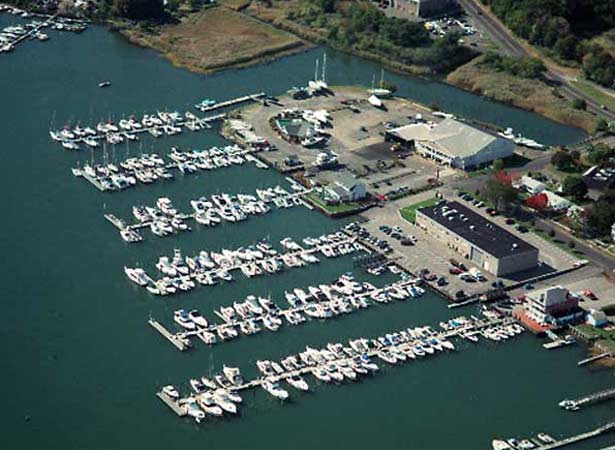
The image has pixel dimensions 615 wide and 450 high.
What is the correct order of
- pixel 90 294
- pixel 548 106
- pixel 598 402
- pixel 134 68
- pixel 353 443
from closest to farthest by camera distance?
1. pixel 353 443
2. pixel 598 402
3. pixel 90 294
4. pixel 548 106
5. pixel 134 68

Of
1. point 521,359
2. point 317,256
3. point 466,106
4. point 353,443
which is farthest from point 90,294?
point 466,106

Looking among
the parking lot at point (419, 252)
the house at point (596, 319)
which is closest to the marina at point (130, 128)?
the parking lot at point (419, 252)

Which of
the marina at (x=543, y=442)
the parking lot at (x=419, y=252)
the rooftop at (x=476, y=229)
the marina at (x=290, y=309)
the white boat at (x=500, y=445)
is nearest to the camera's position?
the white boat at (x=500, y=445)

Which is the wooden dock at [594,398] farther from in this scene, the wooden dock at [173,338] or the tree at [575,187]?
the tree at [575,187]

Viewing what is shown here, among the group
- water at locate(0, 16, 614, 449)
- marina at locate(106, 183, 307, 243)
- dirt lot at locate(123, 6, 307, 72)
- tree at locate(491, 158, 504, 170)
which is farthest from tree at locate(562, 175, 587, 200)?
dirt lot at locate(123, 6, 307, 72)

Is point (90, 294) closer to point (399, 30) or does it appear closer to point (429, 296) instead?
point (429, 296)

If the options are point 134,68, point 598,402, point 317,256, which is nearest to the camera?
point 598,402

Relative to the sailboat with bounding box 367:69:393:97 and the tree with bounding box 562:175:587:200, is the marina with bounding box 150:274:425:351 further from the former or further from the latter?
the sailboat with bounding box 367:69:393:97
